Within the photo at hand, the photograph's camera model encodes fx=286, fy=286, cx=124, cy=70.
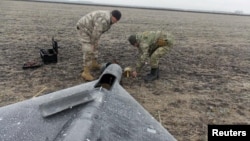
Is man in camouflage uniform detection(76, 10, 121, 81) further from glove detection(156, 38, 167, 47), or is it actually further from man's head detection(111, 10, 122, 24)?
glove detection(156, 38, 167, 47)

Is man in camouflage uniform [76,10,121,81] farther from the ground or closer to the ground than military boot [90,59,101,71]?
farther from the ground

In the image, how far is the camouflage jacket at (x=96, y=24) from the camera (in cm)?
696

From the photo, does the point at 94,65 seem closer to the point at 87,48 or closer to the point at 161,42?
the point at 87,48

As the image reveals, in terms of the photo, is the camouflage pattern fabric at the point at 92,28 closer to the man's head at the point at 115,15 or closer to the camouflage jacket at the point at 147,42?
the man's head at the point at 115,15

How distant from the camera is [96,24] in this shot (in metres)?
6.97

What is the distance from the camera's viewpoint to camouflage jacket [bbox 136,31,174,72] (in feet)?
23.0

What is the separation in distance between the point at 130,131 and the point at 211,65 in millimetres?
8548

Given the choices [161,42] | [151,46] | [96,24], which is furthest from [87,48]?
[161,42]

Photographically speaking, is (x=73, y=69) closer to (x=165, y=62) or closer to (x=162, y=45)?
(x=162, y=45)

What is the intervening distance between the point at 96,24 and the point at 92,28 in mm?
366

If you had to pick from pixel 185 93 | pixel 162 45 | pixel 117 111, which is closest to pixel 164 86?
pixel 185 93

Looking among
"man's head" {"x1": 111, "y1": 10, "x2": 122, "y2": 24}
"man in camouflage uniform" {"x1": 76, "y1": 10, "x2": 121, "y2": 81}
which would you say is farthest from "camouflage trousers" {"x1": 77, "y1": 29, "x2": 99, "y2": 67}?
"man's head" {"x1": 111, "y1": 10, "x2": 122, "y2": 24}

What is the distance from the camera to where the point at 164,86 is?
24.2 feet

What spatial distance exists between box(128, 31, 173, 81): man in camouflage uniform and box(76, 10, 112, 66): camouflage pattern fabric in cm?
74
